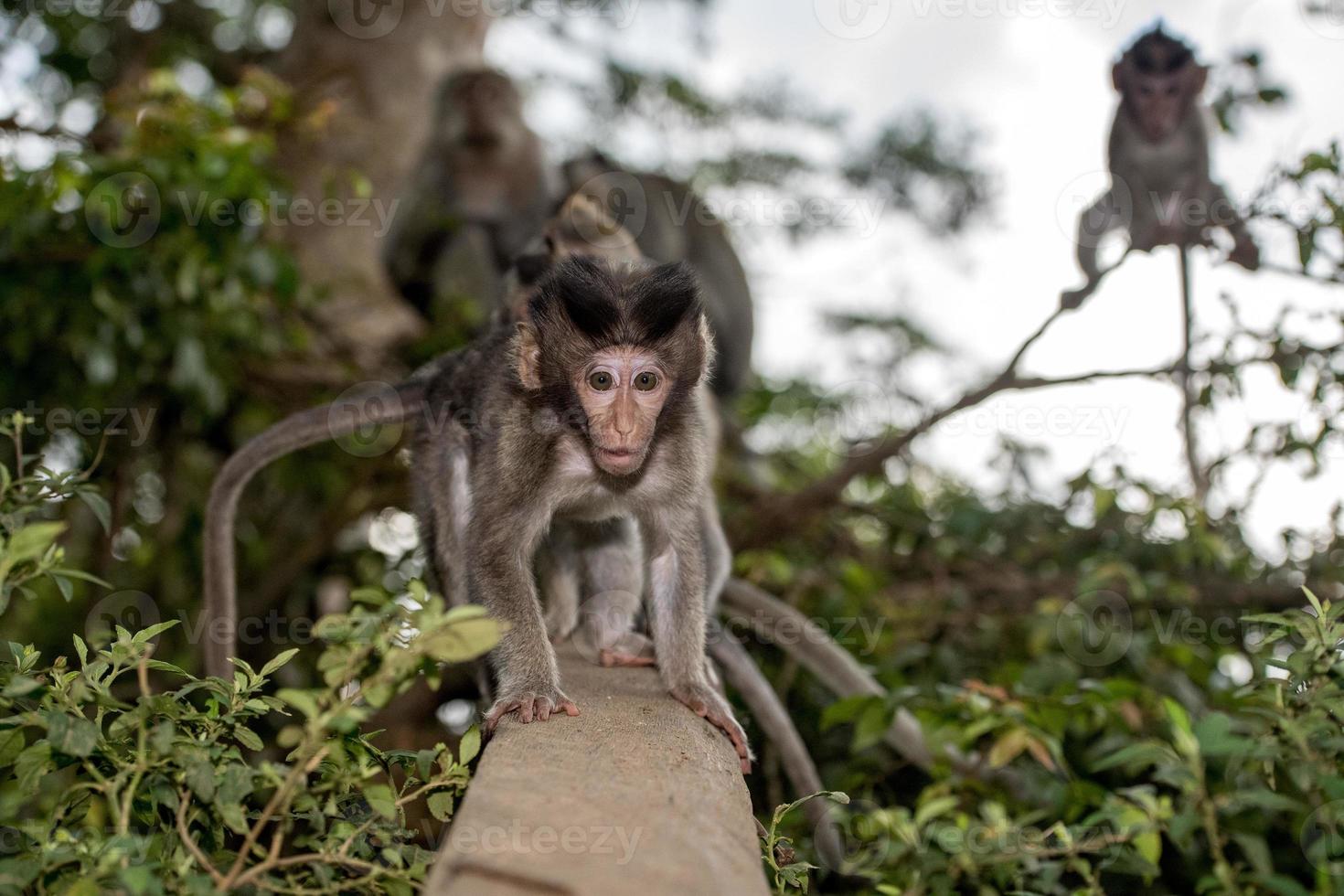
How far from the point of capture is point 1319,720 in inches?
84.0

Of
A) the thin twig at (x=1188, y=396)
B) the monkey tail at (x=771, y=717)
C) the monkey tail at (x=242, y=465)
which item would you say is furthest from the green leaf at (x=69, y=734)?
the thin twig at (x=1188, y=396)

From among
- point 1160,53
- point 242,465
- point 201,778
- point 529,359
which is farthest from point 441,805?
point 1160,53

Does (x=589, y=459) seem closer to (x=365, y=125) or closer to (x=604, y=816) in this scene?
(x=604, y=816)

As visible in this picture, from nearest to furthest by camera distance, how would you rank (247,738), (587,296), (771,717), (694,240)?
(247,738)
(587,296)
(771,717)
(694,240)

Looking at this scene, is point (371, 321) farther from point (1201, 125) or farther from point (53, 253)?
point (1201, 125)

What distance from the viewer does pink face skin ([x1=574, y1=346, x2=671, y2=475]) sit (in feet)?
9.62

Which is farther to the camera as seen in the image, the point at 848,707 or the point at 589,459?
the point at 848,707

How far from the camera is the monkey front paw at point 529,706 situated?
8.89 feet

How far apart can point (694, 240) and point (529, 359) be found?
5.36m

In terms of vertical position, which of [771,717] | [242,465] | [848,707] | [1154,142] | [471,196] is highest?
[1154,142]

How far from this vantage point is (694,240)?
834 centimetres

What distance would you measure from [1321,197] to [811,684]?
8.82 ft

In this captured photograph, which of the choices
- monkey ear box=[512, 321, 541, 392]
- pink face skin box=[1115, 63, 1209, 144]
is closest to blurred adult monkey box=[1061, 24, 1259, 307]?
pink face skin box=[1115, 63, 1209, 144]

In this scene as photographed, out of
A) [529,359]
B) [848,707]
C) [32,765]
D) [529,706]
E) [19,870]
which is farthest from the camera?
[848,707]
